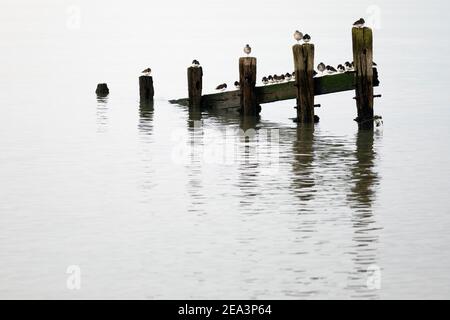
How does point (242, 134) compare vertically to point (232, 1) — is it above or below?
below

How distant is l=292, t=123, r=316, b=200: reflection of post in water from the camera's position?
2181 cm

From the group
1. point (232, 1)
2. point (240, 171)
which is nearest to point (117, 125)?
point (240, 171)

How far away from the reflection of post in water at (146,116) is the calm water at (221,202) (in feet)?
0.65

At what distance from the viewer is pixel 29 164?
85.6ft

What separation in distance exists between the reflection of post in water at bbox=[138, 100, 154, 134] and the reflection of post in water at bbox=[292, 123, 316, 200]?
4140mm

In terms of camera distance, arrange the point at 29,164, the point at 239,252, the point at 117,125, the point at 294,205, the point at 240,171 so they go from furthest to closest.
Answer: the point at 117,125
the point at 29,164
the point at 240,171
the point at 294,205
the point at 239,252

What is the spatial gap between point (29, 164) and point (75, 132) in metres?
6.31

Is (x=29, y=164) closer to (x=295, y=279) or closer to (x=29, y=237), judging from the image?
(x=29, y=237)

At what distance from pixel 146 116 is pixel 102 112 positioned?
2286 mm

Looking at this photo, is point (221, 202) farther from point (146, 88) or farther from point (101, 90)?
point (101, 90)

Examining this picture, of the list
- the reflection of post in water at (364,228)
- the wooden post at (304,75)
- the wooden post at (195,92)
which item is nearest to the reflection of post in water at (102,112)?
the wooden post at (195,92)

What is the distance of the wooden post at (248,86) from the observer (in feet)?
110

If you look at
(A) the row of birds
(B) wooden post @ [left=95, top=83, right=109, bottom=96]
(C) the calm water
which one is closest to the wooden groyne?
(A) the row of birds

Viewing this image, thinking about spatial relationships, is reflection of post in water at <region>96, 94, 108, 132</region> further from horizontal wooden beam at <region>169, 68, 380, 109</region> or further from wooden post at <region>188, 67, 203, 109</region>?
horizontal wooden beam at <region>169, 68, 380, 109</region>
